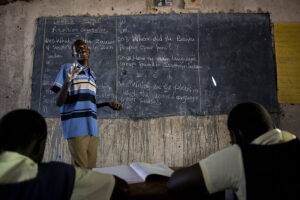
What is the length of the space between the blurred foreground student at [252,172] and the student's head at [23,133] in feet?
1.54

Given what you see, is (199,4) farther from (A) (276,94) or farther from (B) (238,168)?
(B) (238,168)

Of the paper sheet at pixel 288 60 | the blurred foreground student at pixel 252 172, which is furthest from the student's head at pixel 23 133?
the paper sheet at pixel 288 60

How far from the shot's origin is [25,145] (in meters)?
0.73

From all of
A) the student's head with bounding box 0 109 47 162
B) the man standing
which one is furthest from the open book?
the man standing

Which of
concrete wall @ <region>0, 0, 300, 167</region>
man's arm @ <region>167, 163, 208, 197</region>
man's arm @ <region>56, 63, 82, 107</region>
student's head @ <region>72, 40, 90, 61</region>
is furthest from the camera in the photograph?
concrete wall @ <region>0, 0, 300, 167</region>

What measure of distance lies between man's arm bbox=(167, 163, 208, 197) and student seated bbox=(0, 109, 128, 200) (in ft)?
0.59

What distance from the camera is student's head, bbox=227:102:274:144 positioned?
84 centimetres

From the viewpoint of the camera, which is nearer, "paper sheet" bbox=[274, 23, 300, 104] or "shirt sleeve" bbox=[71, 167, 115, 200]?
"shirt sleeve" bbox=[71, 167, 115, 200]

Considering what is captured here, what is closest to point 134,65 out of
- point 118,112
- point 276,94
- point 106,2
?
point 118,112

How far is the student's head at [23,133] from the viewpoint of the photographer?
0.71m

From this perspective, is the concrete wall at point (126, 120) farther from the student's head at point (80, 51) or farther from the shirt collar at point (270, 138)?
the shirt collar at point (270, 138)

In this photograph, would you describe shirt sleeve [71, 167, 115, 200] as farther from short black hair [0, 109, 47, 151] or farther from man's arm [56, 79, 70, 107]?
man's arm [56, 79, 70, 107]

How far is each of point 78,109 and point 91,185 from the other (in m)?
1.20

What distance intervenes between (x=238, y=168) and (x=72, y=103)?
1459mm
